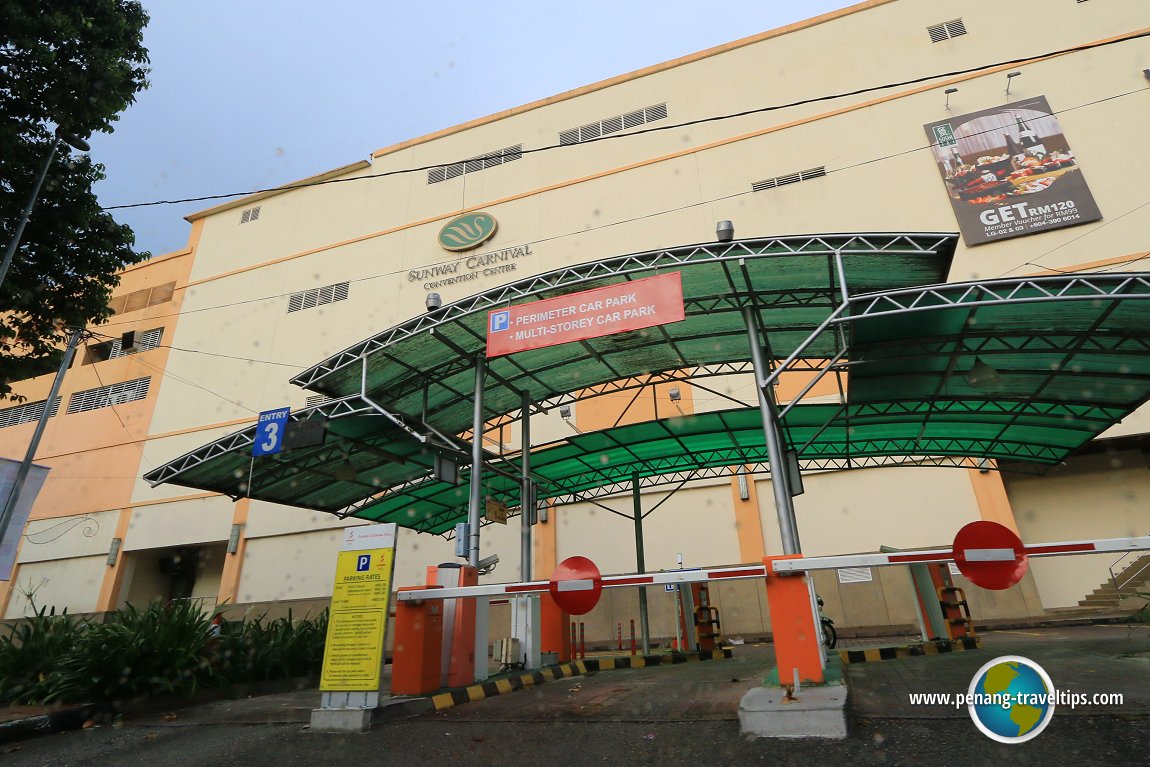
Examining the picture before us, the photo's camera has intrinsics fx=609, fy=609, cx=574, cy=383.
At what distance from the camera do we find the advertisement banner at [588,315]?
888cm

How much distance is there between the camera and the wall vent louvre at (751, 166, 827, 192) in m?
21.2

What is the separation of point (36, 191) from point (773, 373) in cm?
1376

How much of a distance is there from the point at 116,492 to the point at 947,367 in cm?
2983

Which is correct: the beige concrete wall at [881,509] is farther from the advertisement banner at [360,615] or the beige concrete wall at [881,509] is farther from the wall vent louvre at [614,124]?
the wall vent louvre at [614,124]

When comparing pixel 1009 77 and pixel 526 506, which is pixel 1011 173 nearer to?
pixel 1009 77

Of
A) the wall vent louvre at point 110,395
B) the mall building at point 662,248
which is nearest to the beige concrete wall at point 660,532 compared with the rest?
the mall building at point 662,248

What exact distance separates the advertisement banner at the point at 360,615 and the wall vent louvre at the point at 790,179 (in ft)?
63.1

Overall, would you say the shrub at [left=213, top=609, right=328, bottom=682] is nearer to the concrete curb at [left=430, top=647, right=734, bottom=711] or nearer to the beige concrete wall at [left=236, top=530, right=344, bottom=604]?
the concrete curb at [left=430, top=647, right=734, bottom=711]

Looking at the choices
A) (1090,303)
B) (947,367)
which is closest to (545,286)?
(947,367)

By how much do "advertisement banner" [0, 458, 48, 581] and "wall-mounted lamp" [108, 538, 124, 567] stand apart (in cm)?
1539

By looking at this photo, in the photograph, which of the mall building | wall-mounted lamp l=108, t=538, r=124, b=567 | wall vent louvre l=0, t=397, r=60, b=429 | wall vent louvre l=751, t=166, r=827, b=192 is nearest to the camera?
the mall building

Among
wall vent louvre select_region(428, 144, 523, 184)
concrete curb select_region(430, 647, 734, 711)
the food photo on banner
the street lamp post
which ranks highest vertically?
wall vent louvre select_region(428, 144, 523, 184)

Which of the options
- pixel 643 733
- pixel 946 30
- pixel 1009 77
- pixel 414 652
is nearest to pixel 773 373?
pixel 643 733

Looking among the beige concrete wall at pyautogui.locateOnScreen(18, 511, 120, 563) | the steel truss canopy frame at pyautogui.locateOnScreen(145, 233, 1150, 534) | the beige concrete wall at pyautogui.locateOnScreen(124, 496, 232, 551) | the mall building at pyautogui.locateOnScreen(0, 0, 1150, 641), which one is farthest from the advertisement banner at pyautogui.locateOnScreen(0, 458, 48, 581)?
the beige concrete wall at pyautogui.locateOnScreen(18, 511, 120, 563)
